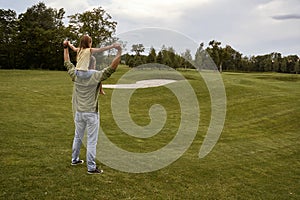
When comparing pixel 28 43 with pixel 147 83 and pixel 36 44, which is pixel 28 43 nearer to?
pixel 36 44

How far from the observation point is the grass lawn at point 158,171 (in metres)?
5.26

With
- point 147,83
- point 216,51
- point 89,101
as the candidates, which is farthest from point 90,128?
point 216,51

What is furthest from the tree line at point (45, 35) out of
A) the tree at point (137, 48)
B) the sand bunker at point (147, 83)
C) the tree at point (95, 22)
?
the tree at point (137, 48)

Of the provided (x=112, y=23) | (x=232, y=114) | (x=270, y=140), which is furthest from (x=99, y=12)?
(x=270, y=140)

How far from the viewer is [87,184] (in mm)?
5320

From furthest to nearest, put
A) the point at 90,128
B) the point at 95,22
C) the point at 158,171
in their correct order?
the point at 95,22, the point at 158,171, the point at 90,128

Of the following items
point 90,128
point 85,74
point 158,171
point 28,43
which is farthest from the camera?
point 28,43

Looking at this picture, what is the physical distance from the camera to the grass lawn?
526 cm

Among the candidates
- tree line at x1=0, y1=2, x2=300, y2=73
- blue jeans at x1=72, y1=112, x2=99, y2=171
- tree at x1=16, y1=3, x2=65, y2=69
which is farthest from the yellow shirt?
tree at x1=16, y1=3, x2=65, y2=69

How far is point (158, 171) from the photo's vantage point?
21.4 ft

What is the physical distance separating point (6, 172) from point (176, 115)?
11.0 metres

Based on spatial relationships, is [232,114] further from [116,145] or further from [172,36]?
[172,36]

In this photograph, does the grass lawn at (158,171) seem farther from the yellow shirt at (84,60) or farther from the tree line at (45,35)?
the tree line at (45,35)

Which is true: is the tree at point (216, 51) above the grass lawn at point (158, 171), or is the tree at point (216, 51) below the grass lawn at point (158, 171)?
above
